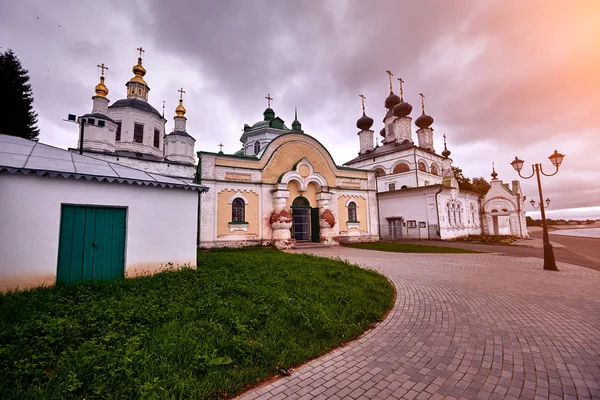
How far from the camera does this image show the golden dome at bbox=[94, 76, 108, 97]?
25.2m

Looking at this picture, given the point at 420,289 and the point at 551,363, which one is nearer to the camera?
the point at 551,363

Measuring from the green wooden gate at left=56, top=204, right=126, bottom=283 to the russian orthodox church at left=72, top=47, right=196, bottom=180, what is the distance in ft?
59.5

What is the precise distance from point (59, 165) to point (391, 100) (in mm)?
38420

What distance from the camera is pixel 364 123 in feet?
125

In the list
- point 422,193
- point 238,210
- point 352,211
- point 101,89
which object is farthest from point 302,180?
point 101,89

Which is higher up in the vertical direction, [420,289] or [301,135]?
[301,135]

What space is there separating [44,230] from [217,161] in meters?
10.5

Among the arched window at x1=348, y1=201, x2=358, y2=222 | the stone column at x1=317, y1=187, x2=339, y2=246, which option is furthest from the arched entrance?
the arched window at x1=348, y1=201, x2=358, y2=222

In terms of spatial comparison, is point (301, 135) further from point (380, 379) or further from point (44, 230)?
point (380, 379)

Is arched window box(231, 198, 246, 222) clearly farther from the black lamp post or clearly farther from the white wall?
the black lamp post

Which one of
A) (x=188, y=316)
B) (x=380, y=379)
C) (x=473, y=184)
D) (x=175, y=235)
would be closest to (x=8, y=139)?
(x=175, y=235)

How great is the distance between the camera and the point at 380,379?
3076mm

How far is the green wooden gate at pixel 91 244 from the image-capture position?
A: 630 cm

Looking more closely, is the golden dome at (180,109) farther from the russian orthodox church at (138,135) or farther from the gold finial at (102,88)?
the gold finial at (102,88)
